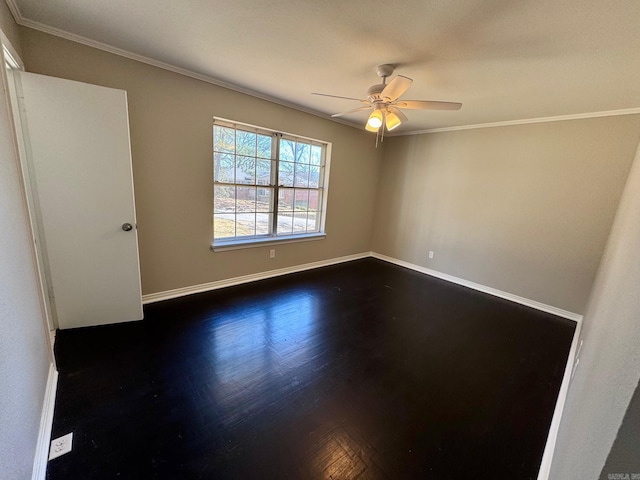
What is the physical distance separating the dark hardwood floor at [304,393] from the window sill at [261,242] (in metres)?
0.62

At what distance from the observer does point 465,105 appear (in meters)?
3.00

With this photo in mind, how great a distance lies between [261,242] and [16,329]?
2.61 meters

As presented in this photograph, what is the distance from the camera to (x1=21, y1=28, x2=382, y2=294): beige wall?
2.19 meters

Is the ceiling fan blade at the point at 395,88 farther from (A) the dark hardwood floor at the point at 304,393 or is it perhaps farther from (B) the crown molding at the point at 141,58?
(A) the dark hardwood floor at the point at 304,393

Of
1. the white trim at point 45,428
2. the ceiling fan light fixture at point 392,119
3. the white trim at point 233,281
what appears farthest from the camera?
the white trim at point 233,281

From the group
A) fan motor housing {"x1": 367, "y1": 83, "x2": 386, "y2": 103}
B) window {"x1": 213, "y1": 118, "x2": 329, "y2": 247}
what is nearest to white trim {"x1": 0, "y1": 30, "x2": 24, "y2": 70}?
window {"x1": 213, "y1": 118, "x2": 329, "y2": 247}

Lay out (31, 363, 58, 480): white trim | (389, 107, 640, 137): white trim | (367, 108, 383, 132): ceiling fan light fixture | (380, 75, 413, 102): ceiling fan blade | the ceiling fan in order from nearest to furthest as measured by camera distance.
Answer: (31, 363, 58, 480): white trim < (380, 75, 413, 102): ceiling fan blade < the ceiling fan < (367, 108, 383, 132): ceiling fan light fixture < (389, 107, 640, 137): white trim

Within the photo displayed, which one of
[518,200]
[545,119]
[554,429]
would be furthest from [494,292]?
[554,429]

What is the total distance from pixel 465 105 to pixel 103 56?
11.8 feet

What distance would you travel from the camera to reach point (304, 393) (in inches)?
71.2

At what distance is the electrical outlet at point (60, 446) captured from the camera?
51.3 inches

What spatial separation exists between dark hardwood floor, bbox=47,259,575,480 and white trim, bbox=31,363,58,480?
0.15 ft

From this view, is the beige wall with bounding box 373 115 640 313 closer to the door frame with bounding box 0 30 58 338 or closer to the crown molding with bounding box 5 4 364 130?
the crown molding with bounding box 5 4 364 130

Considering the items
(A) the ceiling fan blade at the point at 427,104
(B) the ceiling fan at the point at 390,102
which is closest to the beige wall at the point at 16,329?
(B) the ceiling fan at the point at 390,102
